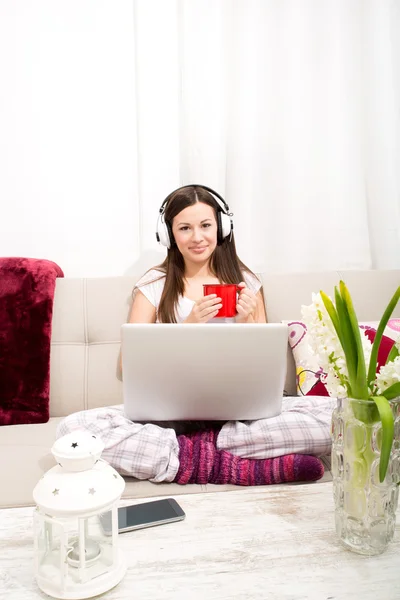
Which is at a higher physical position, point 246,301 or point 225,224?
point 225,224

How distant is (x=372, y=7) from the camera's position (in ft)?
7.39

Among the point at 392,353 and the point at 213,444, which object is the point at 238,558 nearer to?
the point at 392,353

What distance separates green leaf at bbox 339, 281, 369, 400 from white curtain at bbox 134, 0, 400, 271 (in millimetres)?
1475

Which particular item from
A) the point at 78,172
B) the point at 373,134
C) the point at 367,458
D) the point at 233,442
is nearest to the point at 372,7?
the point at 373,134

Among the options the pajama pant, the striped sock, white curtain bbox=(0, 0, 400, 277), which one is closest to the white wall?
white curtain bbox=(0, 0, 400, 277)

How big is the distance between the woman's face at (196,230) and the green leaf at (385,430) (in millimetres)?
1200

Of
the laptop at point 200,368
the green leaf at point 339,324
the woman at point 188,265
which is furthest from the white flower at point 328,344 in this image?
the woman at point 188,265

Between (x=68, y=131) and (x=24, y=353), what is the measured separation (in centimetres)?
93

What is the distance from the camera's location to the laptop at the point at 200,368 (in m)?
1.14

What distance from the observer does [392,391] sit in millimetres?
770

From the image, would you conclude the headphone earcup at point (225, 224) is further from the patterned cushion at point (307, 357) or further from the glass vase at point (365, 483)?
the glass vase at point (365, 483)

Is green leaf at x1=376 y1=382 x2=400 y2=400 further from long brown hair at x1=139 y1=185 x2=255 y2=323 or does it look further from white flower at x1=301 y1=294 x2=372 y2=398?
long brown hair at x1=139 y1=185 x2=255 y2=323

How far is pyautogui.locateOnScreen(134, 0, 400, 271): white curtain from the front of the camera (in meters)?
2.12

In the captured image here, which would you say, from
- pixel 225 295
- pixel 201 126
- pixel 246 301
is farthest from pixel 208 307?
pixel 201 126
